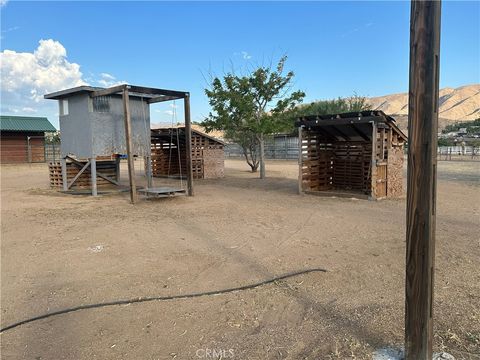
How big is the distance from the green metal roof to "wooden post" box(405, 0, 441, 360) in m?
33.9

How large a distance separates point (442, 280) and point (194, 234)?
4124mm

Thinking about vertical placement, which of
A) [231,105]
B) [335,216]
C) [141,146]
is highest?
[231,105]

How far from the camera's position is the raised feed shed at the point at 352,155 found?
431 inches

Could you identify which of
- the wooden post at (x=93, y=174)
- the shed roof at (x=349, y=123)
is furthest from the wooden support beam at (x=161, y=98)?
the shed roof at (x=349, y=123)

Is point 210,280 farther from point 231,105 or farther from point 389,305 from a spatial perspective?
point 231,105

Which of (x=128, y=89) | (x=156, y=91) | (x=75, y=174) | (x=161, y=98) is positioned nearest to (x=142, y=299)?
(x=128, y=89)

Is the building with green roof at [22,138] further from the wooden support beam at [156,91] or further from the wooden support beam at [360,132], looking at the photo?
the wooden support beam at [360,132]

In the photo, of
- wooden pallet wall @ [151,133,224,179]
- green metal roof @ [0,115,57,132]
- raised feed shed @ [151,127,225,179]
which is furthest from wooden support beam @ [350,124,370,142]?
green metal roof @ [0,115,57,132]

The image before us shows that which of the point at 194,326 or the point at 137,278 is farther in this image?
the point at 137,278

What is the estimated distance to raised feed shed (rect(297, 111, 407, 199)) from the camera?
35.9ft

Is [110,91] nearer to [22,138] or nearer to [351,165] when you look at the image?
[351,165]

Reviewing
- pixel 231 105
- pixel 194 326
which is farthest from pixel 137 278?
pixel 231 105

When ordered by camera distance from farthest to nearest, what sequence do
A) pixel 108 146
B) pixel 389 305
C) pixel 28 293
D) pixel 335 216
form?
pixel 108 146, pixel 335 216, pixel 28 293, pixel 389 305

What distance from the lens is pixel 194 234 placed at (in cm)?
699
